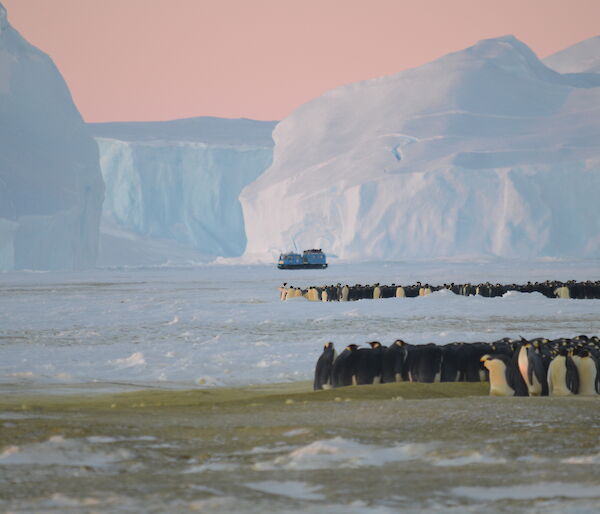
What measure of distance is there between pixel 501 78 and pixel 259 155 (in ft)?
115

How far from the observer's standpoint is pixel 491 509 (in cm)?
477

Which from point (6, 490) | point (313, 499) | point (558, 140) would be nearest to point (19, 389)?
point (6, 490)

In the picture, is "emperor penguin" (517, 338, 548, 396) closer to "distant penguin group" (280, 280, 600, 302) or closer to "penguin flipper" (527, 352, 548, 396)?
"penguin flipper" (527, 352, 548, 396)

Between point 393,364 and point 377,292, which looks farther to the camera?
point 377,292

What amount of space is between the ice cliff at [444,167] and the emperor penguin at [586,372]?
6699 centimetres

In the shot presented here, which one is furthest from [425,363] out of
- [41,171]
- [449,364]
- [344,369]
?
[41,171]

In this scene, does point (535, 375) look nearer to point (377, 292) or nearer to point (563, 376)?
point (563, 376)

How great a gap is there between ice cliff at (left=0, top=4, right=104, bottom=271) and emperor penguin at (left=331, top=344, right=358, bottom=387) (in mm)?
56816

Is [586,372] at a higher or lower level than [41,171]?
lower

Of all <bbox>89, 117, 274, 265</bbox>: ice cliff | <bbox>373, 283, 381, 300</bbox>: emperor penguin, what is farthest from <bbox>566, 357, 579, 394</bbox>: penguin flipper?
<bbox>89, 117, 274, 265</bbox>: ice cliff

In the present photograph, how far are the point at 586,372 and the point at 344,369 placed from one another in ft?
8.47

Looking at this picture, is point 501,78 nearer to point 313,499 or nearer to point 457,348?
point 457,348

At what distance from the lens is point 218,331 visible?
19344 mm

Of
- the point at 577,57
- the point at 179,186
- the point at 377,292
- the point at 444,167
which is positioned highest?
the point at 577,57
